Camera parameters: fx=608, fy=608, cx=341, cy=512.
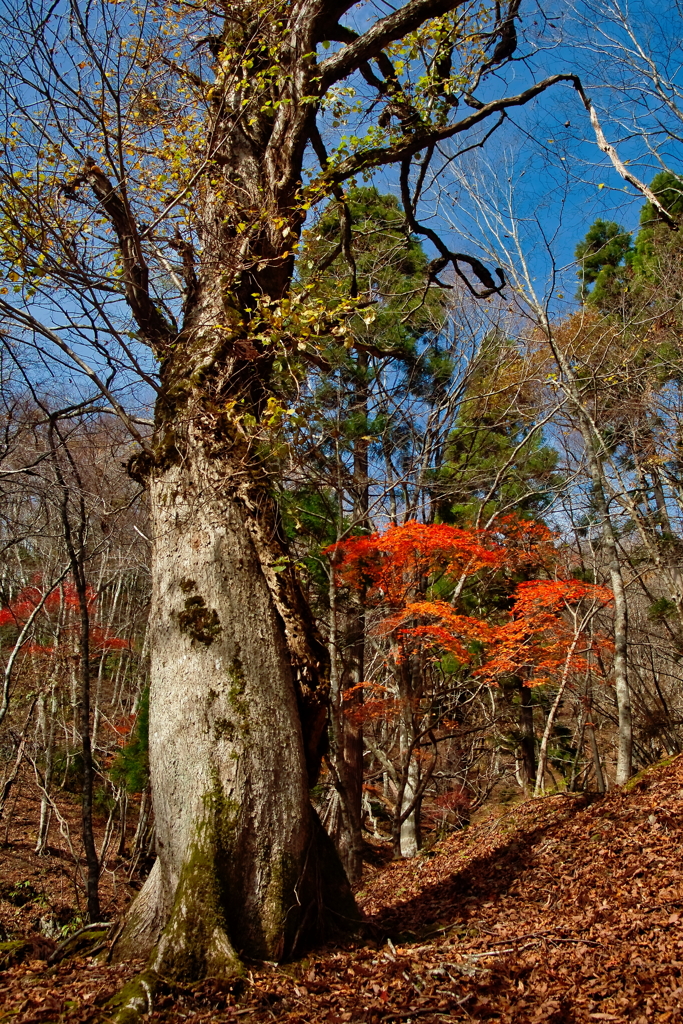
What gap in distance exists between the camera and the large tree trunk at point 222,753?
105 inches

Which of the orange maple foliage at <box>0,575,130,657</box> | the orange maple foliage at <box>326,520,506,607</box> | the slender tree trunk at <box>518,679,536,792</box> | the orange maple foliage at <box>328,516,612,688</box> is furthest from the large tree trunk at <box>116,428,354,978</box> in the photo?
the orange maple foliage at <box>0,575,130,657</box>

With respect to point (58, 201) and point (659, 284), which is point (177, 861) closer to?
point (58, 201)

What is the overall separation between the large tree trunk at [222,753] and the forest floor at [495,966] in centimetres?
21

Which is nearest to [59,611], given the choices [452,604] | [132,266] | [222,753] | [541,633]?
[452,604]

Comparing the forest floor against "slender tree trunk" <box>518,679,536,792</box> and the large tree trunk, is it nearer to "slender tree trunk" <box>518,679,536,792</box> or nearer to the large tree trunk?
the large tree trunk

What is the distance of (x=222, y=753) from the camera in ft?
9.36

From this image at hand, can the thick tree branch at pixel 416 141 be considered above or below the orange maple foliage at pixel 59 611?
above

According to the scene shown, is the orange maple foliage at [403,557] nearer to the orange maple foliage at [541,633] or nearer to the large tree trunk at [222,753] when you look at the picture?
the orange maple foliage at [541,633]

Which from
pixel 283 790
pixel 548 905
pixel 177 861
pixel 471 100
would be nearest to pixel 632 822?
pixel 548 905

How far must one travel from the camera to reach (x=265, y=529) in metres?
3.50

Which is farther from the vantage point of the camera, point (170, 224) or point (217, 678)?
point (170, 224)

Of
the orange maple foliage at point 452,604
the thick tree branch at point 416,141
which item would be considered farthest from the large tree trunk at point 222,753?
the orange maple foliage at point 452,604

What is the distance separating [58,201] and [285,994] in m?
4.26

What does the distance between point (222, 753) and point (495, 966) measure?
1554mm
